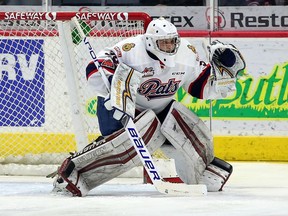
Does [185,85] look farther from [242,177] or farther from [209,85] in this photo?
[242,177]

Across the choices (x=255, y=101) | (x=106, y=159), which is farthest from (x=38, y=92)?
(x=106, y=159)

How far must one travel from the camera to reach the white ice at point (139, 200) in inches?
208

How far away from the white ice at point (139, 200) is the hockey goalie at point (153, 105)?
146 millimetres

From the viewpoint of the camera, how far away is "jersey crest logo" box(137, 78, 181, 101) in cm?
630

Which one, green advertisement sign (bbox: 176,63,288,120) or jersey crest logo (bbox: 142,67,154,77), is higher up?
jersey crest logo (bbox: 142,67,154,77)

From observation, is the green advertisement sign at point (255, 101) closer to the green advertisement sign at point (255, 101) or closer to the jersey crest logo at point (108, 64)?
the green advertisement sign at point (255, 101)

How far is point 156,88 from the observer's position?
6.32 metres

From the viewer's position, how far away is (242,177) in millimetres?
7395

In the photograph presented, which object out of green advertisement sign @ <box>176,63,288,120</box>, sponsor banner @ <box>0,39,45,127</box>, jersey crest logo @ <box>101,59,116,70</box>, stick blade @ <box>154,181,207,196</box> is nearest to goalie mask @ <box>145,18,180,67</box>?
jersey crest logo @ <box>101,59,116,70</box>

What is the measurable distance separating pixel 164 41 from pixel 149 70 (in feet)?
0.57

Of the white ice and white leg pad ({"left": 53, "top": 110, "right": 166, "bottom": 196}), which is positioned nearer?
the white ice

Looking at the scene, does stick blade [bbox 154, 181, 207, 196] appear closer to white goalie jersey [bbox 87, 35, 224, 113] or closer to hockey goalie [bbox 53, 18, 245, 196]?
hockey goalie [bbox 53, 18, 245, 196]

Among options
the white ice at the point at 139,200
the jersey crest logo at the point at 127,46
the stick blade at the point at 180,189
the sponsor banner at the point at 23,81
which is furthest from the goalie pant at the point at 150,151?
the sponsor banner at the point at 23,81

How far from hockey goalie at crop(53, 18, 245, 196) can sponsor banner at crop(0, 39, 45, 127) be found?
1652mm
